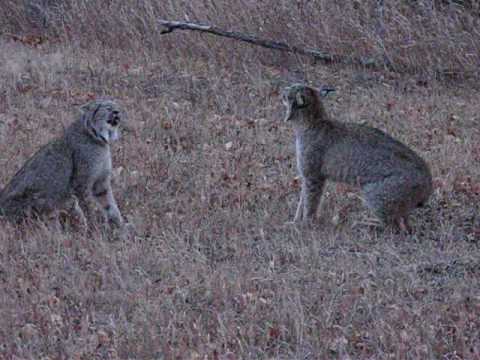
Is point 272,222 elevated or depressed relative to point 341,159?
depressed

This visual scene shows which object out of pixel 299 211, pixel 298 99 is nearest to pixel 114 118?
pixel 298 99

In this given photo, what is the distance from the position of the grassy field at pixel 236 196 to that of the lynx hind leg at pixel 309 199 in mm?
138

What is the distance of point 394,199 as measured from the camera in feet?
23.4

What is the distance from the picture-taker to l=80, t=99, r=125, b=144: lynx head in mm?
7660

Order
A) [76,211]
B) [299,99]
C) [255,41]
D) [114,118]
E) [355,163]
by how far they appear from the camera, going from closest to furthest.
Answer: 1. [355,163]
2. [114,118]
3. [76,211]
4. [299,99]
5. [255,41]

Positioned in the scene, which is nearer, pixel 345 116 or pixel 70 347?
pixel 70 347

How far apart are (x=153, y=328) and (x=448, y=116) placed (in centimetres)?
584

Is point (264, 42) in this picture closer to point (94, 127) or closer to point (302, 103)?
point (302, 103)

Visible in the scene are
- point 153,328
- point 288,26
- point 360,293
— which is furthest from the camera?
point 288,26

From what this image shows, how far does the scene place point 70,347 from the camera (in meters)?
5.39

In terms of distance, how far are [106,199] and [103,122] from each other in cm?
62

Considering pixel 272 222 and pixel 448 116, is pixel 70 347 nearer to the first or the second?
pixel 272 222

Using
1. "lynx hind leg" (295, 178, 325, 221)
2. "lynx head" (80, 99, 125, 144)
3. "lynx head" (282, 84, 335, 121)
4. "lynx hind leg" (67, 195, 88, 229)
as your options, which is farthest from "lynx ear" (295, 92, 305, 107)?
"lynx hind leg" (67, 195, 88, 229)

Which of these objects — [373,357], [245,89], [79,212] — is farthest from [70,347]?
[245,89]
